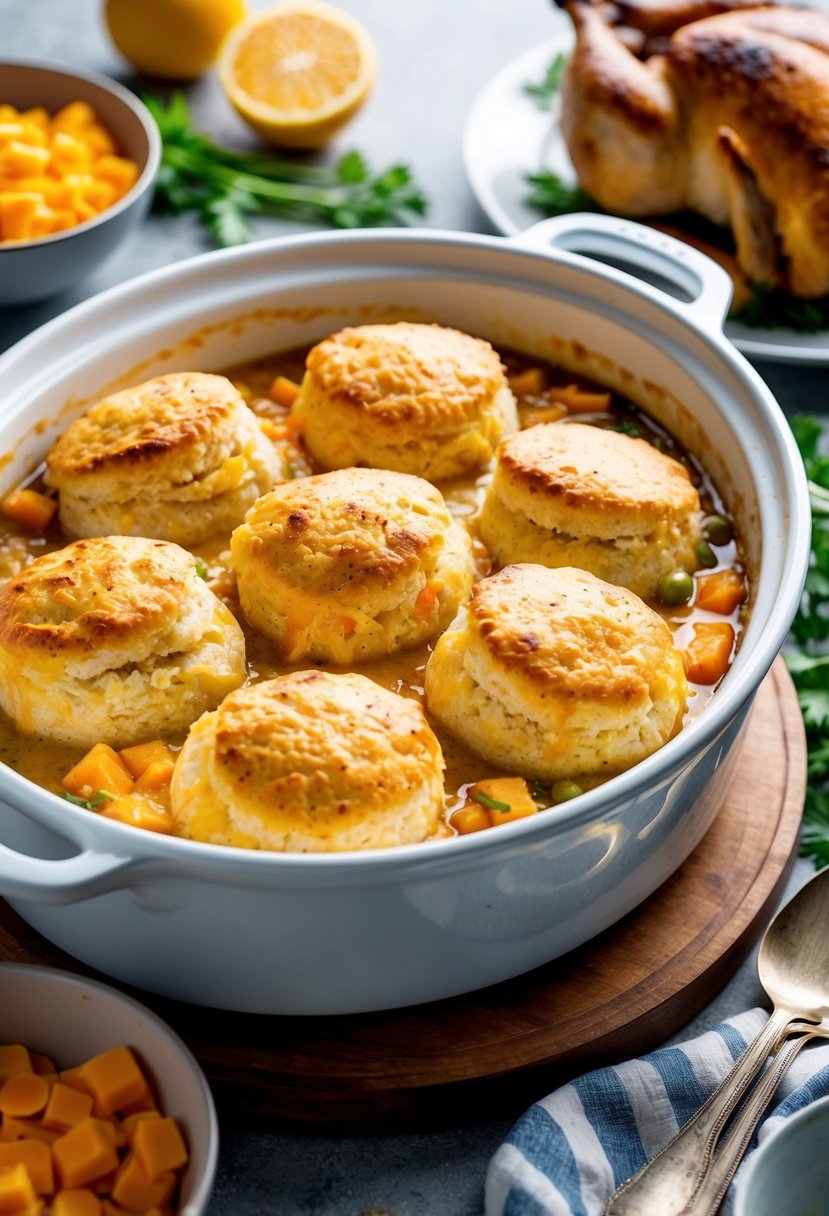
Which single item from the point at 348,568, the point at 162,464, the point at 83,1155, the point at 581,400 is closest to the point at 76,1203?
the point at 83,1155

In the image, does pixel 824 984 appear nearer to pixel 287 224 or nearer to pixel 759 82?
pixel 759 82

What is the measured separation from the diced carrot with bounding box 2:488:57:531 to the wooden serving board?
3.48ft

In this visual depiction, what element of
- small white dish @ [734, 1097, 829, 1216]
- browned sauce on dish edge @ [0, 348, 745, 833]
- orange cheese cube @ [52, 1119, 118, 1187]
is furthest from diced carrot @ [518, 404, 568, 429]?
orange cheese cube @ [52, 1119, 118, 1187]

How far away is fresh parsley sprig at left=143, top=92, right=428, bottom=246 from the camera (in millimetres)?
Result: 5645

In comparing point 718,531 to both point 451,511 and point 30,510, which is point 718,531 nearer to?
point 451,511

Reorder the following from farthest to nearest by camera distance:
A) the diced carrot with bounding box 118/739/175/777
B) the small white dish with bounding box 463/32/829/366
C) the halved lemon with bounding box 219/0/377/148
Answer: the halved lemon with bounding box 219/0/377/148
the small white dish with bounding box 463/32/829/366
the diced carrot with bounding box 118/739/175/777

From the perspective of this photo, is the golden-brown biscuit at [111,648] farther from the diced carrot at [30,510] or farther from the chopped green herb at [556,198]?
the chopped green herb at [556,198]

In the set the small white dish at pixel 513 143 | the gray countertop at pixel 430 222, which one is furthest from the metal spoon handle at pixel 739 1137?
Answer: the small white dish at pixel 513 143

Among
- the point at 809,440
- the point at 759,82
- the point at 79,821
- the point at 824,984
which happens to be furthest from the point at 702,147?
the point at 79,821

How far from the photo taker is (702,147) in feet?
17.3

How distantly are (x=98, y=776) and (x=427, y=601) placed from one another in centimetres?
88

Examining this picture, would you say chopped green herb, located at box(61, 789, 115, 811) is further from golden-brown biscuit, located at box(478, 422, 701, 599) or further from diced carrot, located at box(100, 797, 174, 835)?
golden-brown biscuit, located at box(478, 422, 701, 599)

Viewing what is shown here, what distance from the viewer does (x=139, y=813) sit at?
3.04 metres

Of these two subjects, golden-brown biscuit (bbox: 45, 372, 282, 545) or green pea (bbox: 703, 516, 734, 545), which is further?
green pea (bbox: 703, 516, 734, 545)
